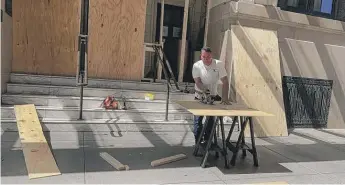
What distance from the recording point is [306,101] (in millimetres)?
7965

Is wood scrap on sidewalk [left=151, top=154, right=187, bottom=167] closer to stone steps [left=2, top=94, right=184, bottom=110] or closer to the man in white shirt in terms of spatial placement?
the man in white shirt

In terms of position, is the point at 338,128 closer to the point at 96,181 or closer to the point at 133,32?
the point at 133,32

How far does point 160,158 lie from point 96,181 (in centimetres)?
125

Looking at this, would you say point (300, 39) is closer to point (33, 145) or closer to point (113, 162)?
point (113, 162)

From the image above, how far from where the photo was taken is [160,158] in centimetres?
476

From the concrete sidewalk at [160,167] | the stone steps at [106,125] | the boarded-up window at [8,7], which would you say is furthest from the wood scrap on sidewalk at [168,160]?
the boarded-up window at [8,7]

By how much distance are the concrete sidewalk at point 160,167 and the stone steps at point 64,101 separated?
82 cm

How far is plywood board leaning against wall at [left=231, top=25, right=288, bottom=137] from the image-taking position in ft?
22.6

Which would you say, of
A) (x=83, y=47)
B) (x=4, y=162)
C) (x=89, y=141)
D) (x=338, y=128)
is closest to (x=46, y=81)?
(x=83, y=47)

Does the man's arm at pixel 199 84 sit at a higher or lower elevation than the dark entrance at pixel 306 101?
higher

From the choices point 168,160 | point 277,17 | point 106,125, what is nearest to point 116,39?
point 106,125

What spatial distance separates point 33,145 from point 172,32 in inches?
218

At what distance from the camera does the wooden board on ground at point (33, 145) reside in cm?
390

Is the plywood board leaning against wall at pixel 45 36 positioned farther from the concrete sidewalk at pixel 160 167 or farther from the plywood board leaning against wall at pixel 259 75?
the plywood board leaning against wall at pixel 259 75
